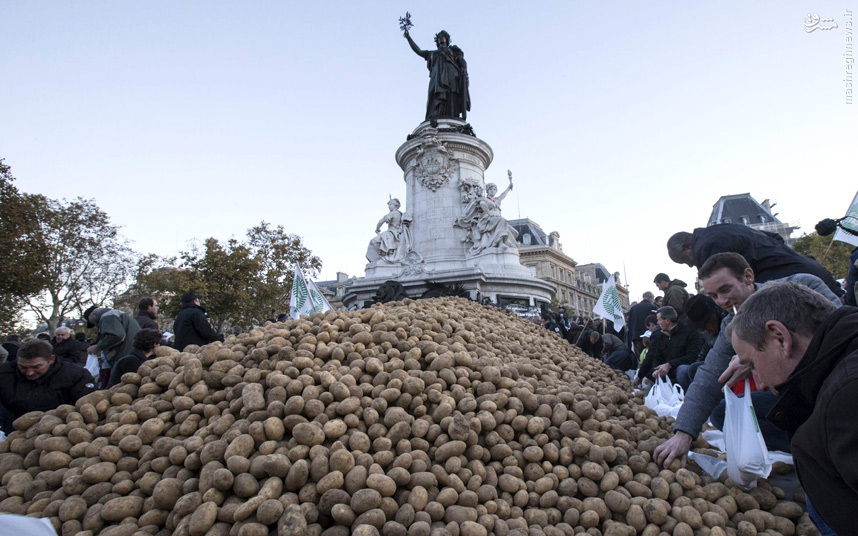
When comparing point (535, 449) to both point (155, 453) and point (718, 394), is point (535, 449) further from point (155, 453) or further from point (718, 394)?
point (155, 453)

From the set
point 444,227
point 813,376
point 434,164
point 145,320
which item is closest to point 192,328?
point 145,320

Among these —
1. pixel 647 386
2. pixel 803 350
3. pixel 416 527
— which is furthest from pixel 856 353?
pixel 647 386

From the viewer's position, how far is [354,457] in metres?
2.62

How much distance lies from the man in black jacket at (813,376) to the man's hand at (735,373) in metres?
1.00

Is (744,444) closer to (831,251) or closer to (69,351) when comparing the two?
(69,351)

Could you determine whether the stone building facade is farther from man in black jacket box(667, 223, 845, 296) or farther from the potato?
the potato

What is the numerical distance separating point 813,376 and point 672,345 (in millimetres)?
4112

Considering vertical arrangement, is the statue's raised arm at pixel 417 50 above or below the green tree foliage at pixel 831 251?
above

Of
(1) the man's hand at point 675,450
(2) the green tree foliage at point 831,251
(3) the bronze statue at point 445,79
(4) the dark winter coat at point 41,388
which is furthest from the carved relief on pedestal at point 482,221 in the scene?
(2) the green tree foliage at point 831,251

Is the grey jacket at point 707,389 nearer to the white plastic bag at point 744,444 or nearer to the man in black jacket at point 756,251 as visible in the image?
the white plastic bag at point 744,444

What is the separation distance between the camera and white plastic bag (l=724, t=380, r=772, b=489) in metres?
2.61

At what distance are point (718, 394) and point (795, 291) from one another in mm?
1817

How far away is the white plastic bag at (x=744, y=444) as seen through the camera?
8.57 ft

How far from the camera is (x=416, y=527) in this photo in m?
2.25
